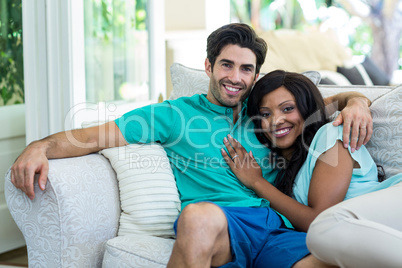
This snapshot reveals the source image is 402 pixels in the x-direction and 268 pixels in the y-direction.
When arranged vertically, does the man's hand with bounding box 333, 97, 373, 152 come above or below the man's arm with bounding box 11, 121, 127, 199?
above

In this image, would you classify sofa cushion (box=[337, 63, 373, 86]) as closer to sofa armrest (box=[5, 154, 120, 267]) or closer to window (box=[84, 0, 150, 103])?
window (box=[84, 0, 150, 103])

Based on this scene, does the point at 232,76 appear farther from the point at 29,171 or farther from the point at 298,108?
the point at 29,171

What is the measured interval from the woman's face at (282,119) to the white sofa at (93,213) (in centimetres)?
26

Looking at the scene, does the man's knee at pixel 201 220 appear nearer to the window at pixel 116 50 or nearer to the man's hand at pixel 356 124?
the man's hand at pixel 356 124

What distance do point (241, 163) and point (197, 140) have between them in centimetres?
18

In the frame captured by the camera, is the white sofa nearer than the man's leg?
No

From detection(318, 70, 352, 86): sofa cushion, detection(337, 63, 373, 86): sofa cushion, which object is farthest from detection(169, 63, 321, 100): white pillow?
detection(337, 63, 373, 86): sofa cushion

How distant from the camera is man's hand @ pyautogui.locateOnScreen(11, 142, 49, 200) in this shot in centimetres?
148

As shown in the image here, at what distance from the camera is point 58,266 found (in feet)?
4.93

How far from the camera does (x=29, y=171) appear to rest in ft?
4.88

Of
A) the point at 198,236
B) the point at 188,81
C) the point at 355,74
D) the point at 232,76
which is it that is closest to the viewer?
the point at 198,236

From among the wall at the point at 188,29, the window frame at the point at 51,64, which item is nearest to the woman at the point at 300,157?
the window frame at the point at 51,64

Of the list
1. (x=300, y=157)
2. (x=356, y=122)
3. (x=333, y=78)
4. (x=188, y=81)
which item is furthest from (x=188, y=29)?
(x=356, y=122)

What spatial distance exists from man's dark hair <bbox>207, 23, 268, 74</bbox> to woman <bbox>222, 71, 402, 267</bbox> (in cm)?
15
